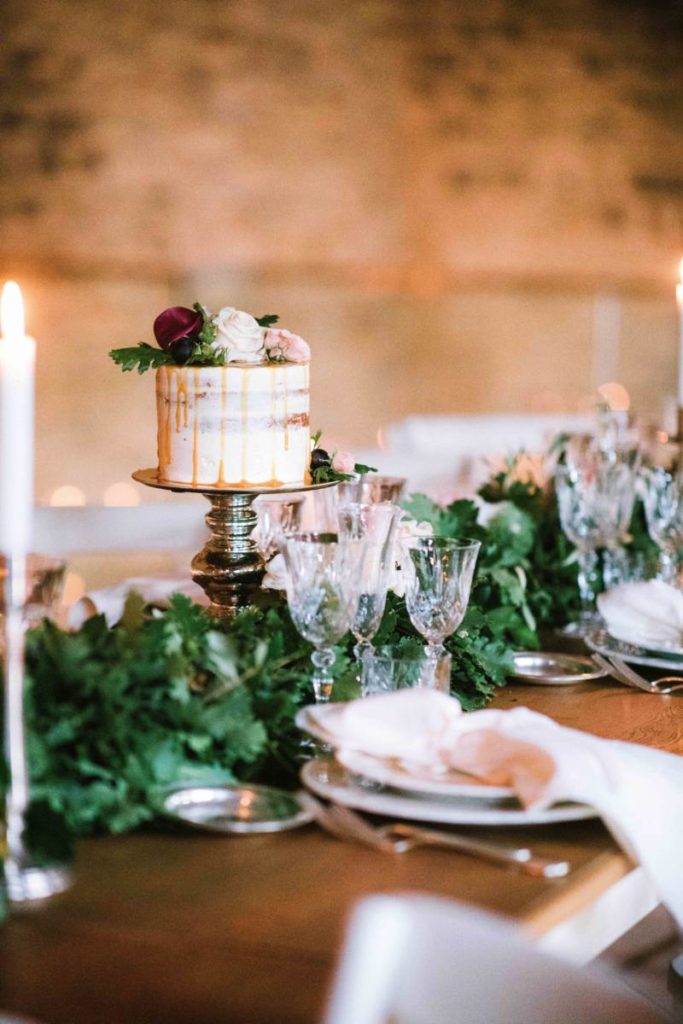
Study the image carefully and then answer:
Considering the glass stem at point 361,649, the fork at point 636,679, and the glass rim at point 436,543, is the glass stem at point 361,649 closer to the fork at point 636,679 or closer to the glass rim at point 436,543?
the glass rim at point 436,543

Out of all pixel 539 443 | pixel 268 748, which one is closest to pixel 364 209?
pixel 539 443

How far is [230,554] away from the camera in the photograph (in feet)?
5.91

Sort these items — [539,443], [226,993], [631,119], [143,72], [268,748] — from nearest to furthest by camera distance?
[226,993], [268,748], [539,443], [143,72], [631,119]

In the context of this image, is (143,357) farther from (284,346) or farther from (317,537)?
(317,537)

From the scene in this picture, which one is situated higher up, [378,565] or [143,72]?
[143,72]

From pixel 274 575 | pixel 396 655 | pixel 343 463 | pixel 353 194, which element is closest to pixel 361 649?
pixel 396 655

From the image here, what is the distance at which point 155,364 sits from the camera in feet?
5.93

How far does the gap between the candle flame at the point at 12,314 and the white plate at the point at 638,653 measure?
1.06 meters

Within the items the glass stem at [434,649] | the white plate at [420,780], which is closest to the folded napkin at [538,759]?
the white plate at [420,780]

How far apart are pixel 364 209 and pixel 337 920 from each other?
6632mm

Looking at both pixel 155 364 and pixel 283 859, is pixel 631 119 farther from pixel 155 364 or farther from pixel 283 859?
pixel 283 859

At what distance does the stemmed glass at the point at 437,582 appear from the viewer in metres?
1.54

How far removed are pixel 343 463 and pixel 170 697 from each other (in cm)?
70

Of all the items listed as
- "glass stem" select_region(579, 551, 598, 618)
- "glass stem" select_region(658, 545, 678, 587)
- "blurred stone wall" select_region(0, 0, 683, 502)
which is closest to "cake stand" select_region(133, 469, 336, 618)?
"glass stem" select_region(579, 551, 598, 618)
